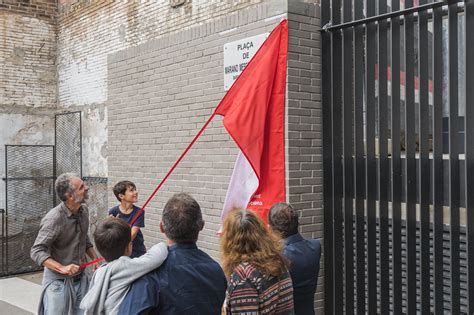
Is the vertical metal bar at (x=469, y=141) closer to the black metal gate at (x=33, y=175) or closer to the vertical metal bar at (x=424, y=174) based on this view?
the vertical metal bar at (x=424, y=174)

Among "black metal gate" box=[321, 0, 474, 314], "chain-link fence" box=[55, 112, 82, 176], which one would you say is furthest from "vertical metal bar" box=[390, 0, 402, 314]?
"chain-link fence" box=[55, 112, 82, 176]

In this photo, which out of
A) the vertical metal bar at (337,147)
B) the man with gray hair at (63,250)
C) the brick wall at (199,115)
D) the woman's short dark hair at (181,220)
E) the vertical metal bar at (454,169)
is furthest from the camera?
the brick wall at (199,115)

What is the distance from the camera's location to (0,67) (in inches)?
472

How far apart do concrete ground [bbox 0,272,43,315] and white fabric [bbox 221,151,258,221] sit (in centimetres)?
384

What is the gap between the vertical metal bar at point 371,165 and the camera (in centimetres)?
524

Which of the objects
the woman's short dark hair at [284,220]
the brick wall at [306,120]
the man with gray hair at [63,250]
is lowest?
the man with gray hair at [63,250]

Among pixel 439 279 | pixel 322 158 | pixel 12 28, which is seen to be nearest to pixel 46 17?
pixel 12 28

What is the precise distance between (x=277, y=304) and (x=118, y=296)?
0.92 meters

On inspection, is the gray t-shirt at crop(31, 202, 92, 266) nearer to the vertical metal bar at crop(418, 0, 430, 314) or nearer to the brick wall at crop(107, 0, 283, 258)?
the brick wall at crop(107, 0, 283, 258)

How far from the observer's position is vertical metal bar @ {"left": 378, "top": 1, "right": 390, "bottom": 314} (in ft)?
16.8

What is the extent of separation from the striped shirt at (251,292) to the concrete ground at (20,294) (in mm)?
5547

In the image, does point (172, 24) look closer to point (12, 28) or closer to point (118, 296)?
point (12, 28)

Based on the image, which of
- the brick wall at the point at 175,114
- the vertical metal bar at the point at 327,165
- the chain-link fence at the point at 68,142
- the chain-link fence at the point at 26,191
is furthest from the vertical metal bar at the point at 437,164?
the chain-link fence at the point at 26,191

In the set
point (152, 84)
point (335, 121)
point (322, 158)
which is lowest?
point (322, 158)
